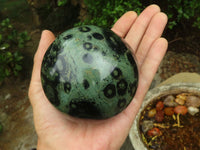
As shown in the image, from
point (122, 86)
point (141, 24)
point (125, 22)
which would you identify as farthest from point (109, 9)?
point (122, 86)

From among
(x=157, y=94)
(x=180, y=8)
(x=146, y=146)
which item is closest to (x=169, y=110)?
(x=157, y=94)

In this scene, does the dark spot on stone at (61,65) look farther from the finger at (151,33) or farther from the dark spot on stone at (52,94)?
the finger at (151,33)

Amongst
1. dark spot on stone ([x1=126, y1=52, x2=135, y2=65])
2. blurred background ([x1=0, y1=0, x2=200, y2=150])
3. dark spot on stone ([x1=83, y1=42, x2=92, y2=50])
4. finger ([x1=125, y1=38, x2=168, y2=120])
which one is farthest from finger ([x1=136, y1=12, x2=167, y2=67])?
dark spot on stone ([x1=83, y1=42, x2=92, y2=50])

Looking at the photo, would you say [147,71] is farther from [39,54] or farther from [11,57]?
[11,57]

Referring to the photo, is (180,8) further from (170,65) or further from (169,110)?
(169,110)

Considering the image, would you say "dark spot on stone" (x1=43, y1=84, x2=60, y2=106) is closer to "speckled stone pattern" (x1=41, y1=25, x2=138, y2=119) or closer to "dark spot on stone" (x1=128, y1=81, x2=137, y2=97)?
"speckled stone pattern" (x1=41, y1=25, x2=138, y2=119)

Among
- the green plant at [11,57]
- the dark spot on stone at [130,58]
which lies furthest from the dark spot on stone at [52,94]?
the green plant at [11,57]
